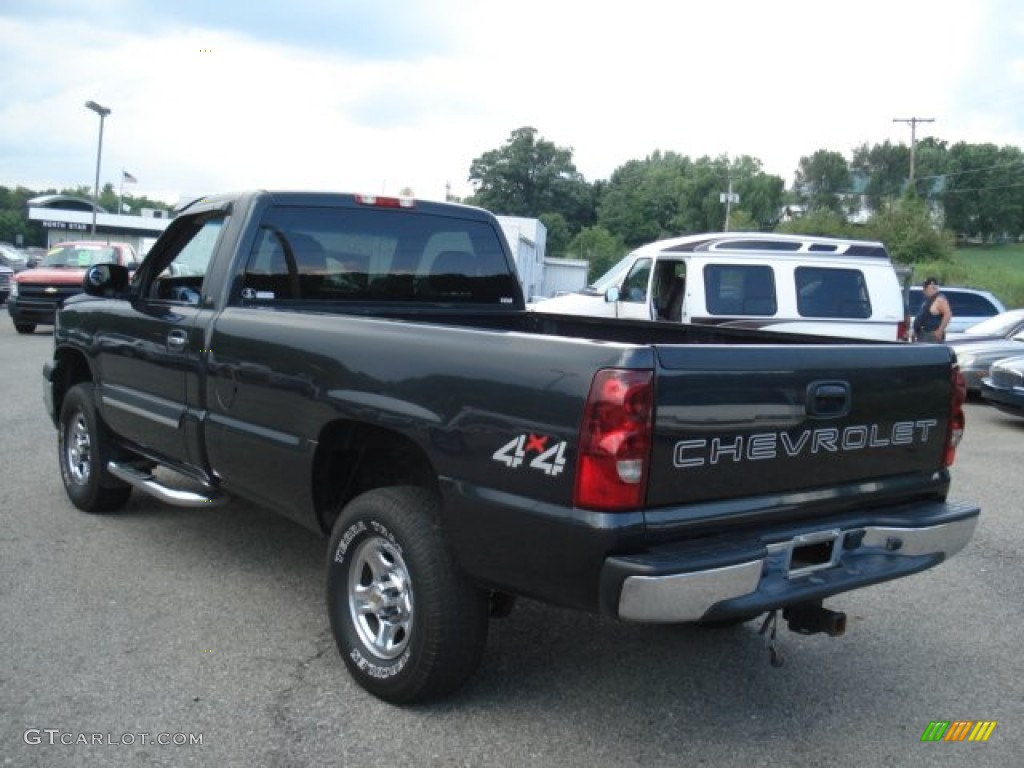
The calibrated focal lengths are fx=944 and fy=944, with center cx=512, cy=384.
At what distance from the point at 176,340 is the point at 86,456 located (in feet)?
5.72

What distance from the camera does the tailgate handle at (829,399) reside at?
10.4 ft

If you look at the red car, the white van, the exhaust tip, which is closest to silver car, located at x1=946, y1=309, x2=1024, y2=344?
the white van

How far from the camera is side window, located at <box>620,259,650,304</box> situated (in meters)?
12.2

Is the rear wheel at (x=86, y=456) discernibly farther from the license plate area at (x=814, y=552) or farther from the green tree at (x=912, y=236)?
the green tree at (x=912, y=236)

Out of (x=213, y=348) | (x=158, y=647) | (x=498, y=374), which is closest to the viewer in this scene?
(x=498, y=374)

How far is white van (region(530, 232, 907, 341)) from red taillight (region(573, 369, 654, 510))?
26.9ft

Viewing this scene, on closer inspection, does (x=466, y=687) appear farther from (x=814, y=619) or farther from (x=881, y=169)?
(x=881, y=169)

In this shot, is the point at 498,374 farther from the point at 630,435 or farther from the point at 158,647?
the point at 158,647

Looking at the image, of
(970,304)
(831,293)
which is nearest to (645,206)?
(970,304)

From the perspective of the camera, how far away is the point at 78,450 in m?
5.98

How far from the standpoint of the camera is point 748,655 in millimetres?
4148

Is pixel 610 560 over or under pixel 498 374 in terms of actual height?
under

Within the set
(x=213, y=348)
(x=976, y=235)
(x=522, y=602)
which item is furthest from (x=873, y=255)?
(x=976, y=235)

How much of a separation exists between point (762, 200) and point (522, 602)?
99.8 meters
